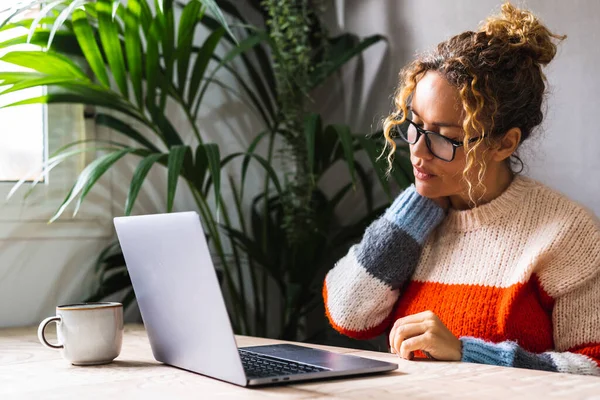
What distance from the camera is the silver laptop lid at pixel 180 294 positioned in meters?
0.88

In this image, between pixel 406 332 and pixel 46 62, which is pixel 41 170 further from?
pixel 406 332

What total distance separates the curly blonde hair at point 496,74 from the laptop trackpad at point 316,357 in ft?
1.51

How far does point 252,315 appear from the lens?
233 centimetres

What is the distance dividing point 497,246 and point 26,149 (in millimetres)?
1242

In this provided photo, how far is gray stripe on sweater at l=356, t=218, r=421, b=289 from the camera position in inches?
58.9

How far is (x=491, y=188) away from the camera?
149 cm

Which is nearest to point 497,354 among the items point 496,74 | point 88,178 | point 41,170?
point 496,74

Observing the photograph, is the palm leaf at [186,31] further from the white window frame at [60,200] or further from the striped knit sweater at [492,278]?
the striped knit sweater at [492,278]

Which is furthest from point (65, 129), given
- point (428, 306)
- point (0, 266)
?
point (428, 306)

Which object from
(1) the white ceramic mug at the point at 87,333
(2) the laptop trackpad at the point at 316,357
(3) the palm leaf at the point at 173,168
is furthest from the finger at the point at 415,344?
(3) the palm leaf at the point at 173,168

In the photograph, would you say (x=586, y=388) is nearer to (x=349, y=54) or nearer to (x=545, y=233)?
(x=545, y=233)

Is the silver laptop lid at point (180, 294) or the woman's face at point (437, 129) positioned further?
the woman's face at point (437, 129)

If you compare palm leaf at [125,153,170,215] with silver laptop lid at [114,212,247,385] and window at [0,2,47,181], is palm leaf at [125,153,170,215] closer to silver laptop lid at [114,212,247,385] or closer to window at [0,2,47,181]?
window at [0,2,47,181]

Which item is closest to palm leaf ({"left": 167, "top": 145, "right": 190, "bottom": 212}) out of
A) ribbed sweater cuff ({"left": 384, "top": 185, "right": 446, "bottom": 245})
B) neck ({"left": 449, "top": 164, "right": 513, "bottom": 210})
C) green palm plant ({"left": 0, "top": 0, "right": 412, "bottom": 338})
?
green palm plant ({"left": 0, "top": 0, "right": 412, "bottom": 338})
